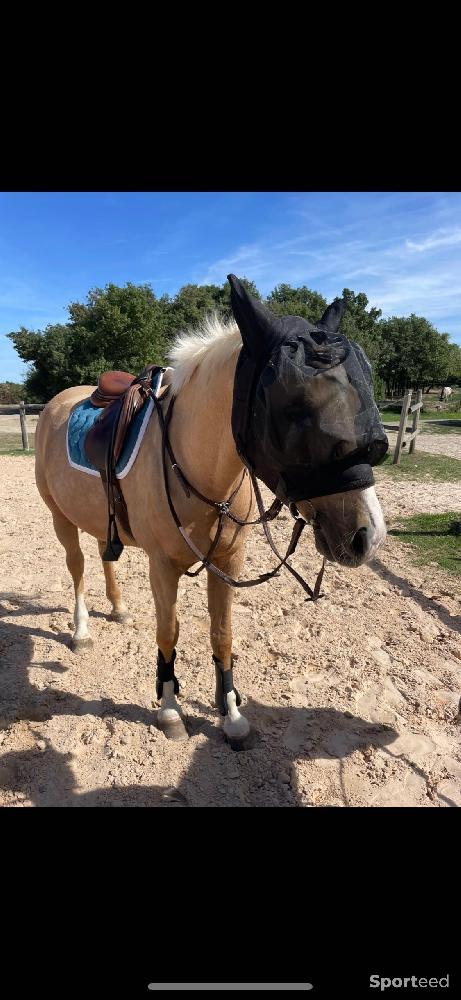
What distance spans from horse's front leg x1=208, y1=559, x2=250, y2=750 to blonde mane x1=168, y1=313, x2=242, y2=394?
1.07 m

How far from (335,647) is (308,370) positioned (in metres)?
2.79

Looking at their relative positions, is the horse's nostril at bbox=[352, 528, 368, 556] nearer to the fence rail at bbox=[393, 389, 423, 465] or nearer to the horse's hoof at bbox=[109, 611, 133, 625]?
the horse's hoof at bbox=[109, 611, 133, 625]

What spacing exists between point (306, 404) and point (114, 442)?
160 centimetres

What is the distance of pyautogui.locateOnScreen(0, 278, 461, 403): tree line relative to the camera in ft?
74.5

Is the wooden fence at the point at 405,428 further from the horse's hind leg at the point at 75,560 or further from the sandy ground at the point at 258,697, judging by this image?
the horse's hind leg at the point at 75,560

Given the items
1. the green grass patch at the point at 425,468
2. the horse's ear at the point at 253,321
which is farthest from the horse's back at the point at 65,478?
the green grass patch at the point at 425,468

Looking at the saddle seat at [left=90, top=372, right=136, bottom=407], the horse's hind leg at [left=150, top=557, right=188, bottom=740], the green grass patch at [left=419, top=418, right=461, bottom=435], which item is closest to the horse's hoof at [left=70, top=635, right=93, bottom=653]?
the horse's hind leg at [left=150, top=557, right=188, bottom=740]

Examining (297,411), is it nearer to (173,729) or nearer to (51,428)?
(173,729)

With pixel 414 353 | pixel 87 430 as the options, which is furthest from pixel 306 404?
pixel 414 353

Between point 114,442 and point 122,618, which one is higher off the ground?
point 114,442

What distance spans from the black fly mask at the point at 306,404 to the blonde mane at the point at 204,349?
12.6 inches

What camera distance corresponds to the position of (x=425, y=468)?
10727 mm

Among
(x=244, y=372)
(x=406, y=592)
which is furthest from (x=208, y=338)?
(x=406, y=592)
